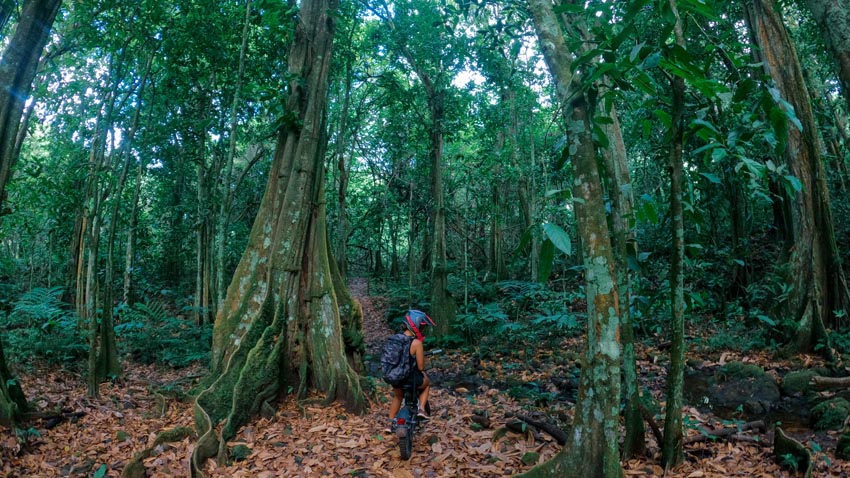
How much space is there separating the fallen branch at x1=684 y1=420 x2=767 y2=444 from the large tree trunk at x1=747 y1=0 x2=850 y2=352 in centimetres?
409

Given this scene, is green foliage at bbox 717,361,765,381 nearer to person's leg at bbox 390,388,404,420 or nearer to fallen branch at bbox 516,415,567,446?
fallen branch at bbox 516,415,567,446

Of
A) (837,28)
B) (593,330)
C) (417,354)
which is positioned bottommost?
(417,354)

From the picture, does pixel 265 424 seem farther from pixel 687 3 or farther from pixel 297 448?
pixel 687 3

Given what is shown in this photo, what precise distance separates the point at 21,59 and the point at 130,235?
832 centimetres

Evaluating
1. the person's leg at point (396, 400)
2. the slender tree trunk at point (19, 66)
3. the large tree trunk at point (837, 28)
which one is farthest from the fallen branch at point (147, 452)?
the large tree trunk at point (837, 28)

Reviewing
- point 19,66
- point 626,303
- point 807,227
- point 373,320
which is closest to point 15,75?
point 19,66

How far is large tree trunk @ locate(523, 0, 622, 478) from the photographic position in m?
3.47

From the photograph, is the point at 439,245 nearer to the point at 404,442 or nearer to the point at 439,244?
the point at 439,244

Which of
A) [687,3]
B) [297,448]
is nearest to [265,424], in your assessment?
[297,448]

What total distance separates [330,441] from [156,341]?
759cm

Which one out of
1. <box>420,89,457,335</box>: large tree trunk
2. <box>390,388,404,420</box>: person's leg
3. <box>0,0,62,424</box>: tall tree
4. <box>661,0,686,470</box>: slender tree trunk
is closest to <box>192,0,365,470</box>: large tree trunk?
<box>390,388,404,420</box>: person's leg

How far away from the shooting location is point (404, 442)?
5.06 metres

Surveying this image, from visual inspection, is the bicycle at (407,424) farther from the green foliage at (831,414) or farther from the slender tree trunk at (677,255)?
the green foliage at (831,414)

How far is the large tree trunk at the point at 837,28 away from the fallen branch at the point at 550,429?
13.2 feet
